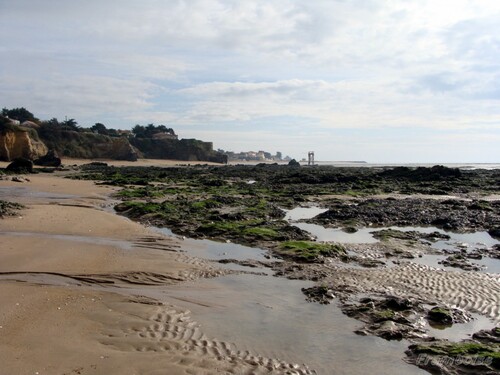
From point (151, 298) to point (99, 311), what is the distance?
36.3 inches

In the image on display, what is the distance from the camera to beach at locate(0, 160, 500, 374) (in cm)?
496

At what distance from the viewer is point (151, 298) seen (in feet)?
23.0

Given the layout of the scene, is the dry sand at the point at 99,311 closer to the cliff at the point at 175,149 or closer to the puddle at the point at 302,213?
the puddle at the point at 302,213

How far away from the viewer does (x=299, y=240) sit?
12.1 m

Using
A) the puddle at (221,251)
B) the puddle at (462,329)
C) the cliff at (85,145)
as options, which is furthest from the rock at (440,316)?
the cliff at (85,145)

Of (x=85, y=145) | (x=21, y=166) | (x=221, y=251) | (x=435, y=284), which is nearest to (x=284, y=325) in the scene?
(x=435, y=284)

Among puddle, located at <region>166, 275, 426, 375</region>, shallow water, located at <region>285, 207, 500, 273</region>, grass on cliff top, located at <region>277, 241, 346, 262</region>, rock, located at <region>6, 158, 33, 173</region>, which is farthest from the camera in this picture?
rock, located at <region>6, 158, 33, 173</region>

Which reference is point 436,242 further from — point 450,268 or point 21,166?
point 21,166

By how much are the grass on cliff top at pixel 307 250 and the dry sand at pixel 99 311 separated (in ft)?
7.33

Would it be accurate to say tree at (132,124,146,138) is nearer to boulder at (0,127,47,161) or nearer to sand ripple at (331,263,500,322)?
boulder at (0,127,47,161)

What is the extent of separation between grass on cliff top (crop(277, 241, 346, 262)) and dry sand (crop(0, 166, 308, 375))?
2235 mm

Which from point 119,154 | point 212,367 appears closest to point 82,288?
point 212,367

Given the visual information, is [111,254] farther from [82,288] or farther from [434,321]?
[434,321]

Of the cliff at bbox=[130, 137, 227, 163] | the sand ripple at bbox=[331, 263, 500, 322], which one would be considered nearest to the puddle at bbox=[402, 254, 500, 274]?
the sand ripple at bbox=[331, 263, 500, 322]
